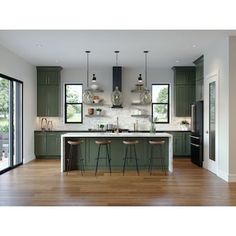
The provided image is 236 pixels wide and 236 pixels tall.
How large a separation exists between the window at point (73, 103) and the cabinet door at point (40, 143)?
1024 mm

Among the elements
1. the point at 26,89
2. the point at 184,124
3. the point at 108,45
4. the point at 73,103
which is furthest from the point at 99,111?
the point at 108,45

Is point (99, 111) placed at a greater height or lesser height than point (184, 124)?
greater

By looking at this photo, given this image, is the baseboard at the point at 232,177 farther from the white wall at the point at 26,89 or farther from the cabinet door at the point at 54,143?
the white wall at the point at 26,89

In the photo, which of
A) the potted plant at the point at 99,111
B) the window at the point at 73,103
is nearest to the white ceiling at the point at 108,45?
the window at the point at 73,103

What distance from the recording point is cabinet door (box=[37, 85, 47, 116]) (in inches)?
373

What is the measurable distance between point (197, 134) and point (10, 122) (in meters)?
4.87

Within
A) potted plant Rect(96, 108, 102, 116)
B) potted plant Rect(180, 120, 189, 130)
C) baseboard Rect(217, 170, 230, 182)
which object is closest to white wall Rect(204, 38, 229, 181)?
baseboard Rect(217, 170, 230, 182)

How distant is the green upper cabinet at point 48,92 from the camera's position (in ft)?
31.1

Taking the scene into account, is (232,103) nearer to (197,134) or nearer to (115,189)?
(197,134)

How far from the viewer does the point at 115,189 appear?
5.24m

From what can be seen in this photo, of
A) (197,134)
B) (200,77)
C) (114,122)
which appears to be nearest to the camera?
(197,134)

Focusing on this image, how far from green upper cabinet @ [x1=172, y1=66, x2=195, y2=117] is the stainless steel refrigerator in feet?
4.03

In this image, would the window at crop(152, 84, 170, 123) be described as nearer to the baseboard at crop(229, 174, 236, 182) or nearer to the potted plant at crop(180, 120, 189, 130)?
the potted plant at crop(180, 120, 189, 130)
